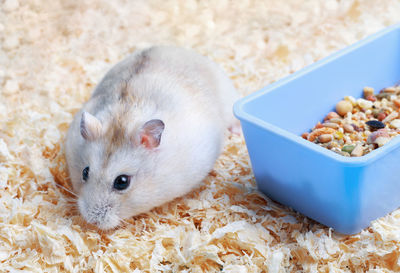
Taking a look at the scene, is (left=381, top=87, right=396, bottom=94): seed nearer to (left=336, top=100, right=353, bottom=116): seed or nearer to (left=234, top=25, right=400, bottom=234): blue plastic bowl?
(left=234, top=25, right=400, bottom=234): blue plastic bowl

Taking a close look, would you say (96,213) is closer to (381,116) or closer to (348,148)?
(348,148)

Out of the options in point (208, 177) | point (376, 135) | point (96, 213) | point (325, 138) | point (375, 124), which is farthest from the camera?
point (208, 177)

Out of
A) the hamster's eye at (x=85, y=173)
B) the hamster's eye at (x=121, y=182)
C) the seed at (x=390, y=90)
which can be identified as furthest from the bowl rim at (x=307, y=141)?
the hamster's eye at (x=85, y=173)

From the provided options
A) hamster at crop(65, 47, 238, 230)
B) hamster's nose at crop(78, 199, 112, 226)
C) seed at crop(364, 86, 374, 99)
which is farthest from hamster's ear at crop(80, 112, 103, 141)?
seed at crop(364, 86, 374, 99)

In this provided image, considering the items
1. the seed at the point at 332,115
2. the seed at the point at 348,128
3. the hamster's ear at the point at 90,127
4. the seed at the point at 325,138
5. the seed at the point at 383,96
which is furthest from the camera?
the seed at the point at 383,96

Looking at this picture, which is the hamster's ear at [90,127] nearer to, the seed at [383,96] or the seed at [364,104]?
the seed at [364,104]

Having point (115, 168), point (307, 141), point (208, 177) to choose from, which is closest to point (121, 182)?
point (115, 168)

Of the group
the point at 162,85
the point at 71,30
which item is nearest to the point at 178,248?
the point at 162,85
